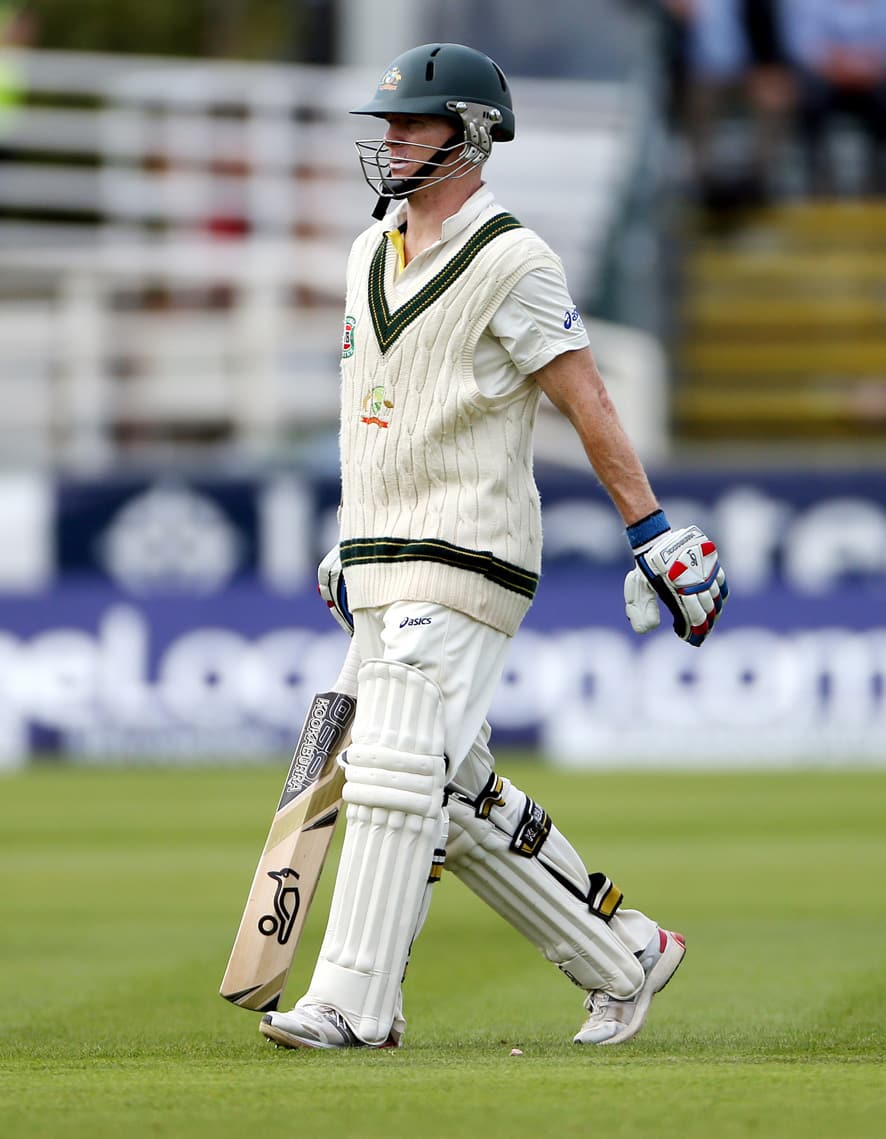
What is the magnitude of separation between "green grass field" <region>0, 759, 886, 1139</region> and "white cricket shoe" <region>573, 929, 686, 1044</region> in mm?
80

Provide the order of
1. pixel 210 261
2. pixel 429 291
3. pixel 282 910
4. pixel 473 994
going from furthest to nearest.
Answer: pixel 210 261 < pixel 473 994 < pixel 282 910 < pixel 429 291

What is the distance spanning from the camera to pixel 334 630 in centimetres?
1527

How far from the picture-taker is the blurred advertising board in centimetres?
1486

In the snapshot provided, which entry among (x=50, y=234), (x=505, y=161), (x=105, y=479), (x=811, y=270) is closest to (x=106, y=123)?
(x=50, y=234)

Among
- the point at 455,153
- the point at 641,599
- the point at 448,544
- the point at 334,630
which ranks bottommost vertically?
the point at 334,630

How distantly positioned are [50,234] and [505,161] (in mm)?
4270

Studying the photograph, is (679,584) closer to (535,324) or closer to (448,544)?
(448,544)

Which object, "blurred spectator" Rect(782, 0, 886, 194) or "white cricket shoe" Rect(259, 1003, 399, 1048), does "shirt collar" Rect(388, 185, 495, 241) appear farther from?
"blurred spectator" Rect(782, 0, 886, 194)

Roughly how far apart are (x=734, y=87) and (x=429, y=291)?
58.1 feet

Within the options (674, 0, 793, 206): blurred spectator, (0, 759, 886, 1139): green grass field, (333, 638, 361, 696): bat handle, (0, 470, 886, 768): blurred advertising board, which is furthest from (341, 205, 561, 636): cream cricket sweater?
(674, 0, 793, 206): blurred spectator

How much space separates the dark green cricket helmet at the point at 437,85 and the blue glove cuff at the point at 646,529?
946 millimetres

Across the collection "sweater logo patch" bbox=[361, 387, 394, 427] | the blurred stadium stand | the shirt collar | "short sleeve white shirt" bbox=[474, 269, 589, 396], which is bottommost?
the blurred stadium stand

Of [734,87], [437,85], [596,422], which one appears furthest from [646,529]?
[734,87]

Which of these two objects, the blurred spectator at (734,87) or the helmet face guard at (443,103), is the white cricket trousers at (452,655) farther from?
the blurred spectator at (734,87)
